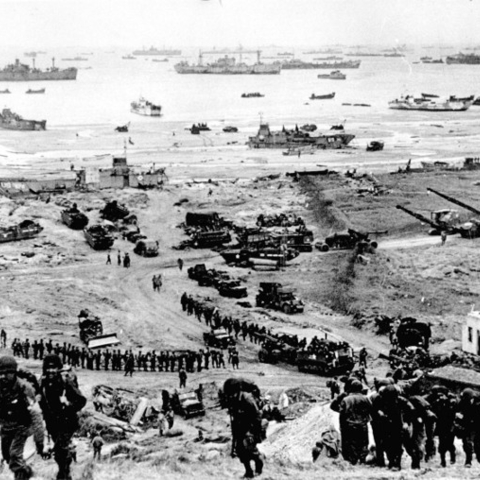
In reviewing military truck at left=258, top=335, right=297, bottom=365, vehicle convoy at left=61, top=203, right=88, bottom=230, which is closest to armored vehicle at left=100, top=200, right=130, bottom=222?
vehicle convoy at left=61, top=203, right=88, bottom=230

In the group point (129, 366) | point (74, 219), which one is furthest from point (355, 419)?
point (74, 219)

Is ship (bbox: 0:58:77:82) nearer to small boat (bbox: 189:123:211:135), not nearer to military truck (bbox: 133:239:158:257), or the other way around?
small boat (bbox: 189:123:211:135)

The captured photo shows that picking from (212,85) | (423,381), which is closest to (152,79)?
(212,85)

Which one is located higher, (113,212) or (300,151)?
(300,151)

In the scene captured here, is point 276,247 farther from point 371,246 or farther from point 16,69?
point 16,69

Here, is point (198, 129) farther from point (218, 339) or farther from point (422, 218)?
point (218, 339)

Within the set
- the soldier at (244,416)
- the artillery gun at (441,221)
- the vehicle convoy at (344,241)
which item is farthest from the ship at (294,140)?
the soldier at (244,416)
